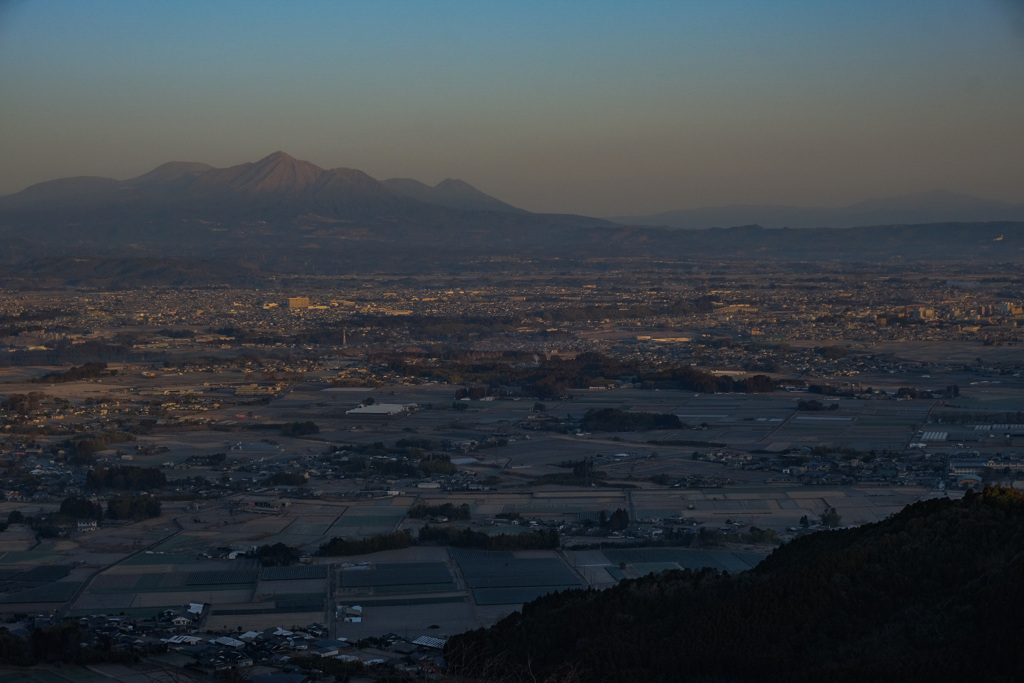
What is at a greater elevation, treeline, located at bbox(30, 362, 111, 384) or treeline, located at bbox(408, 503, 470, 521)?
treeline, located at bbox(408, 503, 470, 521)

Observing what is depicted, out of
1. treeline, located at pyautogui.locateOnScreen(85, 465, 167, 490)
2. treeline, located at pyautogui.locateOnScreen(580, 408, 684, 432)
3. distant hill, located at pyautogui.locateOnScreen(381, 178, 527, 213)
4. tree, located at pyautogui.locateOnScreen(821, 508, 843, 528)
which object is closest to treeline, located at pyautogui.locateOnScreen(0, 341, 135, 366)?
treeline, located at pyautogui.locateOnScreen(580, 408, 684, 432)

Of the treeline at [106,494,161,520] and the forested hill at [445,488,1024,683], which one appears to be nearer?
the forested hill at [445,488,1024,683]

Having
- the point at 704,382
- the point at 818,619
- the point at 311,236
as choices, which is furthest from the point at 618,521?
the point at 311,236

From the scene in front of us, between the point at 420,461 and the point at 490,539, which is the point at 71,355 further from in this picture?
the point at 490,539

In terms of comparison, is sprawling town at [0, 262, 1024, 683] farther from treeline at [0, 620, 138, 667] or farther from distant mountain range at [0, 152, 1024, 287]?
distant mountain range at [0, 152, 1024, 287]

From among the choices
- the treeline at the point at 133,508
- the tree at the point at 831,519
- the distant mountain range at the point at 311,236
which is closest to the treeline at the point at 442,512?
the treeline at the point at 133,508

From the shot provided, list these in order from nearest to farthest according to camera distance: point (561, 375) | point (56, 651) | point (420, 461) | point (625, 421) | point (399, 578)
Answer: point (56, 651)
point (399, 578)
point (420, 461)
point (625, 421)
point (561, 375)

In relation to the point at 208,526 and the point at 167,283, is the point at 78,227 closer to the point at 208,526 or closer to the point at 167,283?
the point at 167,283
